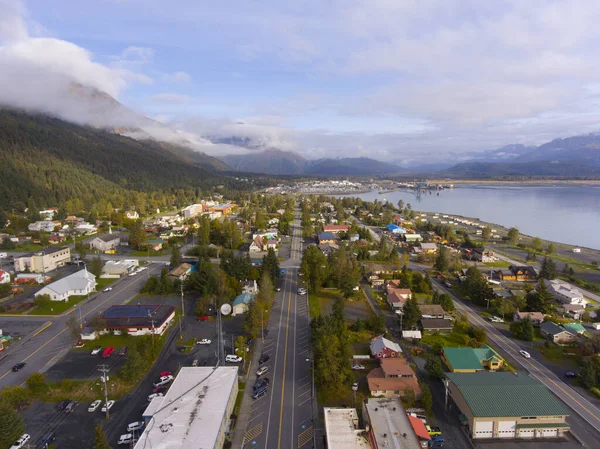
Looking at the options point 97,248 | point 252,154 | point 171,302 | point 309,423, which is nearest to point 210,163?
point 252,154

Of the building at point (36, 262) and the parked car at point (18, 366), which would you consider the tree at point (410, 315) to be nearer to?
the parked car at point (18, 366)

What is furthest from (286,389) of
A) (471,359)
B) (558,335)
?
(558,335)

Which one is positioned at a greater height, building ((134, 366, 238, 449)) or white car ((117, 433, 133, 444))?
building ((134, 366, 238, 449))

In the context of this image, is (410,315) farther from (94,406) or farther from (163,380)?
(94,406)

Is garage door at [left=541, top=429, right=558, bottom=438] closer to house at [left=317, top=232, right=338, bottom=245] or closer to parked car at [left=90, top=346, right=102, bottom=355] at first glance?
parked car at [left=90, top=346, right=102, bottom=355]

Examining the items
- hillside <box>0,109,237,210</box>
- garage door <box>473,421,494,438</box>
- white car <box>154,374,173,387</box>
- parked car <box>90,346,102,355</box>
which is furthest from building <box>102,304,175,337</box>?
hillside <box>0,109,237,210</box>

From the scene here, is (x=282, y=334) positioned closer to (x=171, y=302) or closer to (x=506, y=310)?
(x=171, y=302)
